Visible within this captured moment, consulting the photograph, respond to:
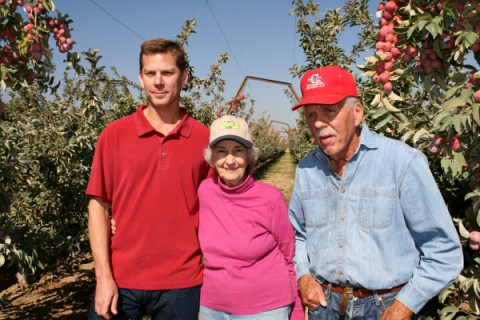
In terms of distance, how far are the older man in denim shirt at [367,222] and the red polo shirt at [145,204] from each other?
634 millimetres

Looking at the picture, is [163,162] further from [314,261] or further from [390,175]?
[390,175]

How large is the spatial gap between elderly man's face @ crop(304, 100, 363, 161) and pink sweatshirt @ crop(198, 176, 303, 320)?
0.42 m

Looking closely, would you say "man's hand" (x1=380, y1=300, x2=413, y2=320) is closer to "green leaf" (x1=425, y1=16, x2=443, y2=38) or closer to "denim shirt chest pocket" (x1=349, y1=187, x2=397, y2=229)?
A: "denim shirt chest pocket" (x1=349, y1=187, x2=397, y2=229)

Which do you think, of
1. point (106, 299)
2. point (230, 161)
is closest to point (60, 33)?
point (230, 161)

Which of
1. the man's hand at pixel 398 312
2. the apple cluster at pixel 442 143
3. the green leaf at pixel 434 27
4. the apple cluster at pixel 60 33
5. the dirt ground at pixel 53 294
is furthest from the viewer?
the dirt ground at pixel 53 294

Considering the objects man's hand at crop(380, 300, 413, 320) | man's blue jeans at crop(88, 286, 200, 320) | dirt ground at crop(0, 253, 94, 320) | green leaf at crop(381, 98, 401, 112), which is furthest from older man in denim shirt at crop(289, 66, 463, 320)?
dirt ground at crop(0, 253, 94, 320)

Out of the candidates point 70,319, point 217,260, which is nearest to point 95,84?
point 70,319

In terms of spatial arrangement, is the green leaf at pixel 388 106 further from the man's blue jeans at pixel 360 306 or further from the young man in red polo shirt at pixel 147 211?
the young man in red polo shirt at pixel 147 211

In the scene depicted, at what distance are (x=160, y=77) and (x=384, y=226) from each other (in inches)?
48.4

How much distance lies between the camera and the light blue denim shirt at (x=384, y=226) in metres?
1.52

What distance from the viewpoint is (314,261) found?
180cm

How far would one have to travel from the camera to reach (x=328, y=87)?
1.67 meters

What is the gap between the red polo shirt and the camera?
1.90 meters

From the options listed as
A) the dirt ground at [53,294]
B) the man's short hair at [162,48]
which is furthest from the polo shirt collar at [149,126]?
the dirt ground at [53,294]
